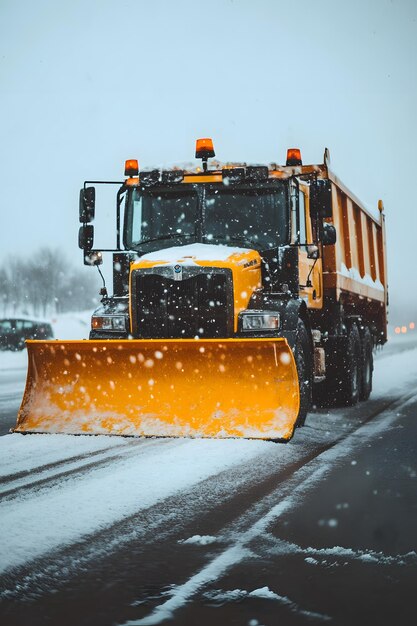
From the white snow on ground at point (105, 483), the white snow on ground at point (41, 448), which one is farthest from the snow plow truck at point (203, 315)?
the white snow on ground at point (105, 483)

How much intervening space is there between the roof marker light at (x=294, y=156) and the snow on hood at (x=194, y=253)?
48.8 inches

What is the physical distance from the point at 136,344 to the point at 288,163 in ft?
9.96

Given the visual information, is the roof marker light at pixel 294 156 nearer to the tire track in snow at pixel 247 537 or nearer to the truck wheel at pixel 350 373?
the truck wheel at pixel 350 373

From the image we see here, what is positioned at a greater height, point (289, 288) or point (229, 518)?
point (289, 288)

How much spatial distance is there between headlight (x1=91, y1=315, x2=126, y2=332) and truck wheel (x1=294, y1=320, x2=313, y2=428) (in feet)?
5.79

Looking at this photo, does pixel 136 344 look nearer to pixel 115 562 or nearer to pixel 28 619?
pixel 115 562

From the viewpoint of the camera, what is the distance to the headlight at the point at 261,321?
8195mm

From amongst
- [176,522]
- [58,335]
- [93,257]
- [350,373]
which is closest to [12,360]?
[58,335]

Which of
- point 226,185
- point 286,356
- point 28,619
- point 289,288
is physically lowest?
point 28,619

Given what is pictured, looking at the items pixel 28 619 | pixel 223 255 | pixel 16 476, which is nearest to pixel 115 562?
pixel 28 619

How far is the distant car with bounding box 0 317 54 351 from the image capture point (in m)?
32.5

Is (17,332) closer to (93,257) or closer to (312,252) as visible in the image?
(93,257)

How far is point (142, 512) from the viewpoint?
5262 mm

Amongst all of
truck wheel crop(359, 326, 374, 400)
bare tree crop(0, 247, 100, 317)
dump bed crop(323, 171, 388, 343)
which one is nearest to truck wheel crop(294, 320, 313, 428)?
dump bed crop(323, 171, 388, 343)
